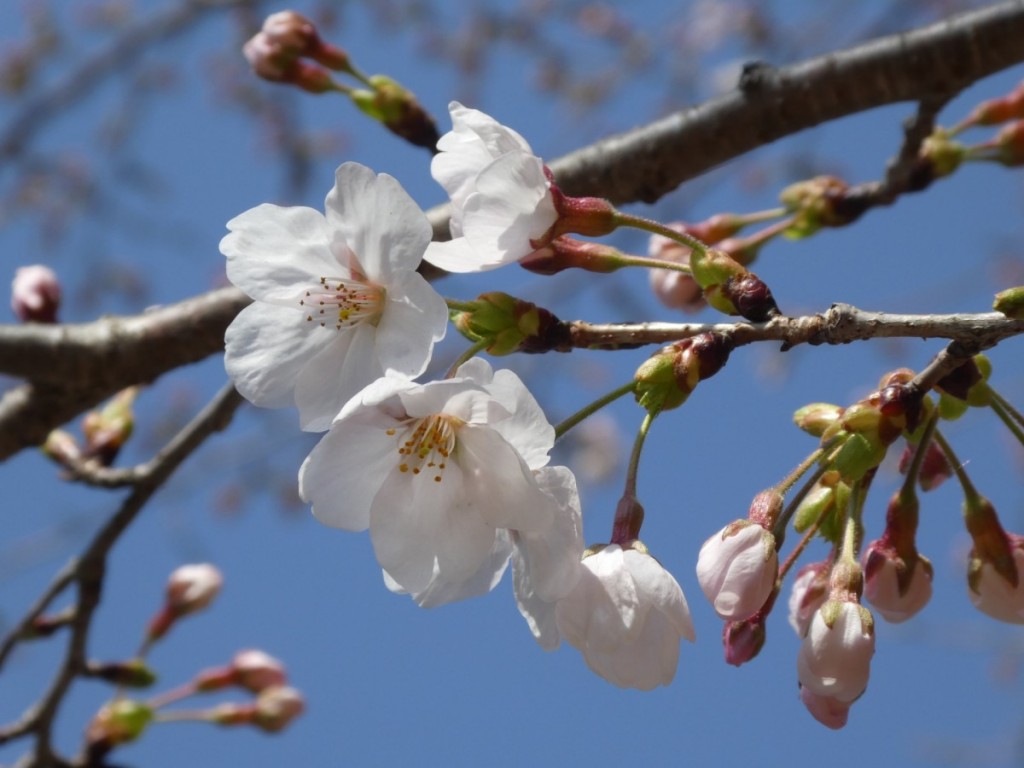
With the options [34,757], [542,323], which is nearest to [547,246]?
[542,323]

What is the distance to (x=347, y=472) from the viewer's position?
1.31 m

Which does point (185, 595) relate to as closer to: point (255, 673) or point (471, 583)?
point (255, 673)

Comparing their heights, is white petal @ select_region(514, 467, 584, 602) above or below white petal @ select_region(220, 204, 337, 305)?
below

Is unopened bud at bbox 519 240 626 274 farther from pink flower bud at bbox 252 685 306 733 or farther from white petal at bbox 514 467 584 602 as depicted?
pink flower bud at bbox 252 685 306 733

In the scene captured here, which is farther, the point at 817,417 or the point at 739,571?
the point at 817,417

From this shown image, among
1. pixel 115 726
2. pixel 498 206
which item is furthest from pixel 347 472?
pixel 115 726

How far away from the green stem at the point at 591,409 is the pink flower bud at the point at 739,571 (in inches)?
8.3

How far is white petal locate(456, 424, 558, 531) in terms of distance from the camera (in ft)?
4.00

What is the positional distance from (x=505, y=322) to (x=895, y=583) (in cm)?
65

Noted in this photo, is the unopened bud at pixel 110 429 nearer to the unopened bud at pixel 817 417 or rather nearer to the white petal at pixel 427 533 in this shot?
the white petal at pixel 427 533

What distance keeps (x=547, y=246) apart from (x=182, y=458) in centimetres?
116

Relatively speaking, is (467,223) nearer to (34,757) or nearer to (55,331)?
(55,331)

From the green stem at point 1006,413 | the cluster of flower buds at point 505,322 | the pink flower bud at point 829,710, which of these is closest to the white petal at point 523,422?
the cluster of flower buds at point 505,322

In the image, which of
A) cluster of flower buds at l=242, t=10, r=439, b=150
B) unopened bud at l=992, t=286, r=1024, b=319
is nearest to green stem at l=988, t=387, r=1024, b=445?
unopened bud at l=992, t=286, r=1024, b=319
